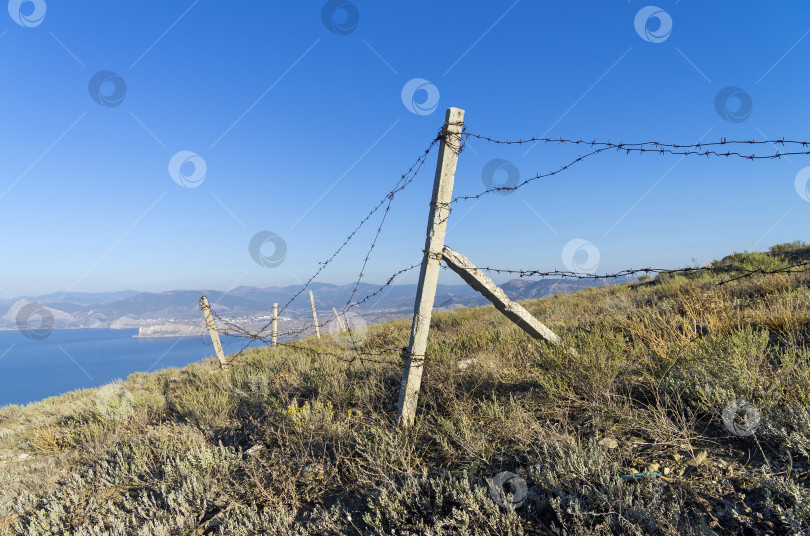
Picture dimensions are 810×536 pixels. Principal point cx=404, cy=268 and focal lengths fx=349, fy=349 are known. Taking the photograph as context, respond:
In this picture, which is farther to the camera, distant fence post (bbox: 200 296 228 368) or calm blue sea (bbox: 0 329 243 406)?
calm blue sea (bbox: 0 329 243 406)

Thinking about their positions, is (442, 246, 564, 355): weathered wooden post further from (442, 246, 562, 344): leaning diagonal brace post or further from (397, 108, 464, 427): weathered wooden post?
(397, 108, 464, 427): weathered wooden post

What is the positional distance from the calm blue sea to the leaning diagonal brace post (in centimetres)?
5737

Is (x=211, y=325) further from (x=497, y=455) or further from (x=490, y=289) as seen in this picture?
(x=497, y=455)

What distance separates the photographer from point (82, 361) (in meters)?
111

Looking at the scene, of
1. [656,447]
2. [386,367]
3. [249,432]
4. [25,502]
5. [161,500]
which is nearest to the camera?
[656,447]

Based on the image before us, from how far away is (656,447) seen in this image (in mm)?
2773

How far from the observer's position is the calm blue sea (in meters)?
78.9

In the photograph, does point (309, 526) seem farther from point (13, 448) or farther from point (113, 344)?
point (113, 344)

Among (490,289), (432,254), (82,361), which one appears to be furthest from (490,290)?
(82,361)

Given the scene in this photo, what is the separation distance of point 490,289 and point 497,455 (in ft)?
5.59

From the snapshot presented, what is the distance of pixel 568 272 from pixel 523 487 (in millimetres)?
2011

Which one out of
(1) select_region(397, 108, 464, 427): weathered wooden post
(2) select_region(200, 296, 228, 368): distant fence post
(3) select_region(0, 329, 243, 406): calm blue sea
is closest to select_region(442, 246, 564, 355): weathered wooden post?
(1) select_region(397, 108, 464, 427): weathered wooden post

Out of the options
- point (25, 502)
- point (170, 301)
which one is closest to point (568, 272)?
point (25, 502)

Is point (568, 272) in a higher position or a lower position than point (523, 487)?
higher
